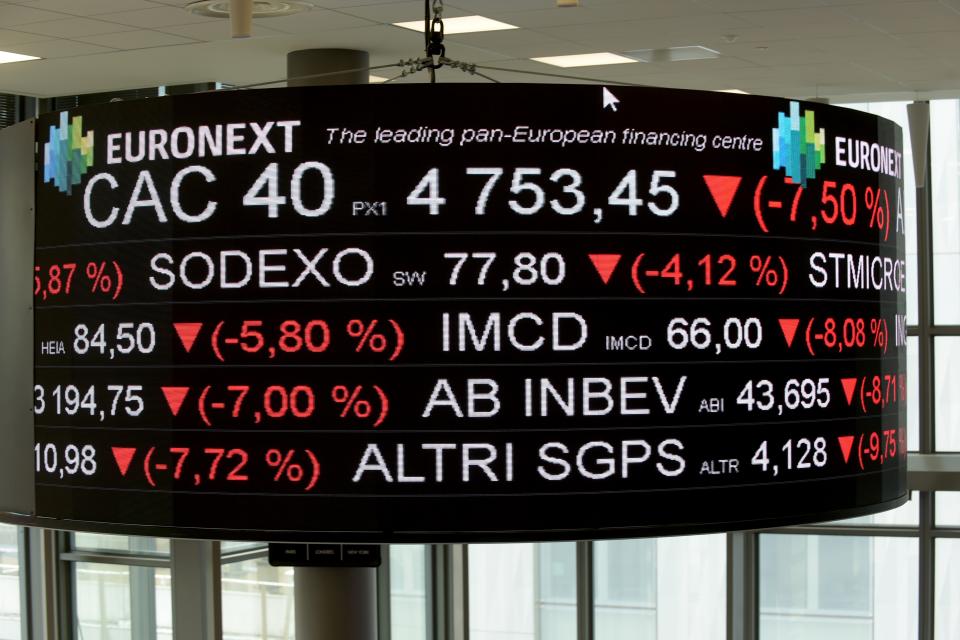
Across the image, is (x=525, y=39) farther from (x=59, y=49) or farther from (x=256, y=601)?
(x=256, y=601)

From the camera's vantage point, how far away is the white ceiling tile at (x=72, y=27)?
24.8ft

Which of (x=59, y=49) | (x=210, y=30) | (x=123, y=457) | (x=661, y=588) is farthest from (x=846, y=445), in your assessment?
(x=661, y=588)

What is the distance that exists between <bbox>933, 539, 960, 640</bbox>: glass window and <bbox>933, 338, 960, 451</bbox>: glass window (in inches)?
37.3

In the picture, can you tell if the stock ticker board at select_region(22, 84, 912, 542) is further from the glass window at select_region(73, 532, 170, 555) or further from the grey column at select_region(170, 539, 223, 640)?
the glass window at select_region(73, 532, 170, 555)

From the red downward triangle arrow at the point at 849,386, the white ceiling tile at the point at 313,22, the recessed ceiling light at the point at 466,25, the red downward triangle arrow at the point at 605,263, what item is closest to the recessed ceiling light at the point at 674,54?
the recessed ceiling light at the point at 466,25

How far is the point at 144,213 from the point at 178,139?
0.24 meters

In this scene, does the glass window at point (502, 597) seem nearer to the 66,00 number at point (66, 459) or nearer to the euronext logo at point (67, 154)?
the 66,00 number at point (66, 459)

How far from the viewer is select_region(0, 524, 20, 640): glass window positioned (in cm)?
1148

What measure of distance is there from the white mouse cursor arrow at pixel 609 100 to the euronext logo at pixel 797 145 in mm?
525

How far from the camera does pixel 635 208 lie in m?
3.68

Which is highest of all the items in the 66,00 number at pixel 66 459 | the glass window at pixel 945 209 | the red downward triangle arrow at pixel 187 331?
the glass window at pixel 945 209

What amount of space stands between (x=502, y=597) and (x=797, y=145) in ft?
33.4

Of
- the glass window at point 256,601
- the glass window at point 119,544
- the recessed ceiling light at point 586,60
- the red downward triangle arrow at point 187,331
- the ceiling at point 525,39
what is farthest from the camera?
the glass window at point 119,544

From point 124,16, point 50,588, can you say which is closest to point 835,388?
point 124,16
